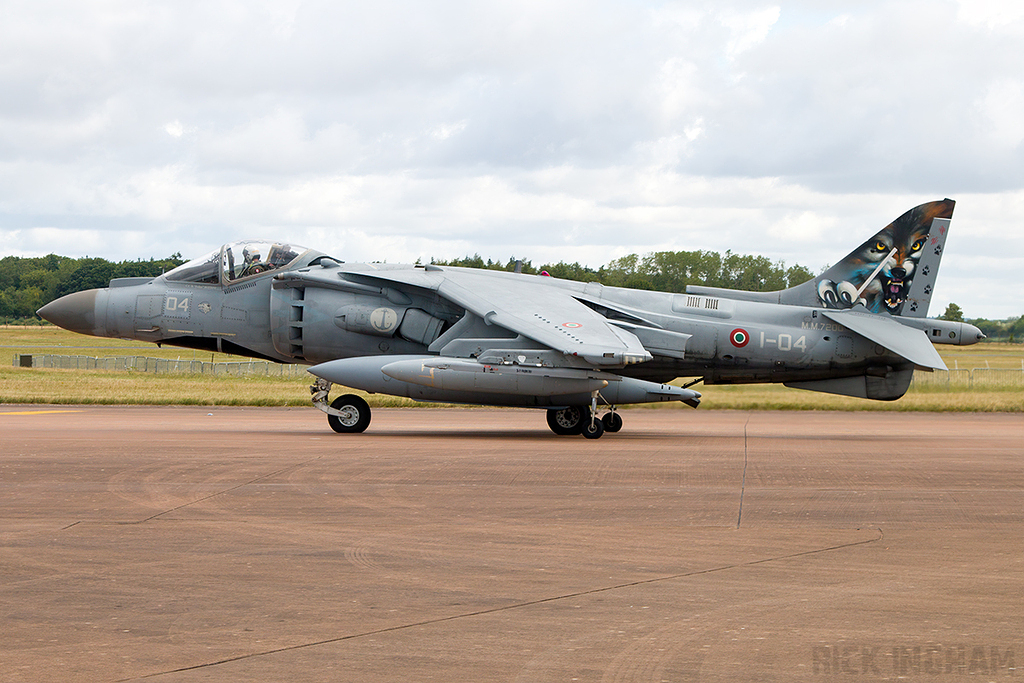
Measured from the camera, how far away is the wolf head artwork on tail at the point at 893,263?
65.0 ft

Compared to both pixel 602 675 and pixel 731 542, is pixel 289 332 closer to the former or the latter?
pixel 731 542

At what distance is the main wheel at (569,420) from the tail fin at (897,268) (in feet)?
17.6

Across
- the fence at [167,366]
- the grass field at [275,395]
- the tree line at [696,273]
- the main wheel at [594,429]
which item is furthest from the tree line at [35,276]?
the main wheel at [594,429]

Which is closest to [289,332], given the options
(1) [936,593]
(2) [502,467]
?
(2) [502,467]

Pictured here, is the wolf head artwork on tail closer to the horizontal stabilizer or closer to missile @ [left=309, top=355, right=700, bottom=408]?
the horizontal stabilizer

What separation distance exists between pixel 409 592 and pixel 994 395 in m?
30.3

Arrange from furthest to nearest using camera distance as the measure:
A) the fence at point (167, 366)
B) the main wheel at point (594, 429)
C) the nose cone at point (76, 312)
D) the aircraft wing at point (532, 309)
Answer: the fence at point (167, 366) < the nose cone at point (76, 312) < the main wheel at point (594, 429) < the aircraft wing at point (532, 309)

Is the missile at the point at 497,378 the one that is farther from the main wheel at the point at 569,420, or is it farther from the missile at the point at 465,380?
the main wheel at the point at 569,420

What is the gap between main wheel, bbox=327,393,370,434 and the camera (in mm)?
19312

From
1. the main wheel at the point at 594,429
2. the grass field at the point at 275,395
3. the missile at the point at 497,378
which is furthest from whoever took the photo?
the grass field at the point at 275,395

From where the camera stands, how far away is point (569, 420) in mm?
19703

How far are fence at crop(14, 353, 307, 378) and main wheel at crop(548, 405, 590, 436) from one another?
25826mm

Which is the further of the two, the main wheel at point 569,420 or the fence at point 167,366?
the fence at point 167,366

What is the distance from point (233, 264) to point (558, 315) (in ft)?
22.3
